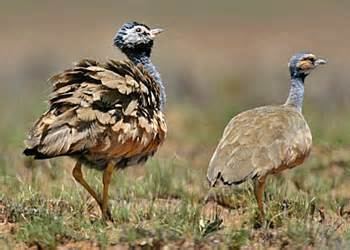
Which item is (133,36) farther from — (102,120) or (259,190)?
(259,190)

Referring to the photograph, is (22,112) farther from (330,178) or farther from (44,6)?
(44,6)

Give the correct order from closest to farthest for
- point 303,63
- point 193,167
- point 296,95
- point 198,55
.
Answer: point 296,95
point 303,63
point 193,167
point 198,55

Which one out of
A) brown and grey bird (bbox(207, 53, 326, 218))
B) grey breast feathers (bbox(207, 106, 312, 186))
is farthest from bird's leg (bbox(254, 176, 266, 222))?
grey breast feathers (bbox(207, 106, 312, 186))

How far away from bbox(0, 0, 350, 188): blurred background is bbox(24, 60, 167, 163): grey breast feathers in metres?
2.50

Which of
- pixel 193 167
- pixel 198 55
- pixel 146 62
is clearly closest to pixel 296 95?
pixel 146 62

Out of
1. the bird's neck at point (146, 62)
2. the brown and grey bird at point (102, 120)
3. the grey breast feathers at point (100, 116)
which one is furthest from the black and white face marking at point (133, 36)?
the grey breast feathers at point (100, 116)

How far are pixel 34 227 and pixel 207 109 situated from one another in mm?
9306

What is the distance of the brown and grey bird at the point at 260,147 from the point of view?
9.44 m

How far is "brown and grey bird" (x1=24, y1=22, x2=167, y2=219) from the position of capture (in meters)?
9.21

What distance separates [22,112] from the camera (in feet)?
55.2

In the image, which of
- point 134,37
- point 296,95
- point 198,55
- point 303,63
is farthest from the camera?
point 198,55

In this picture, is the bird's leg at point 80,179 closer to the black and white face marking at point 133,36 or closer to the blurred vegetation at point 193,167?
the blurred vegetation at point 193,167

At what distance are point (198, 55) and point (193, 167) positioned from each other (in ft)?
63.4

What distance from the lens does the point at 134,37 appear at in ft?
35.3
